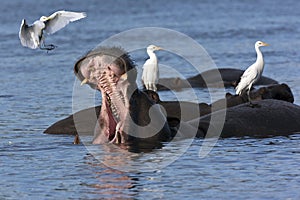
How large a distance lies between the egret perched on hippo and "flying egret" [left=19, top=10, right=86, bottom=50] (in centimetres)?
306

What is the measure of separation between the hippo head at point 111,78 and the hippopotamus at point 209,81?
26.4ft

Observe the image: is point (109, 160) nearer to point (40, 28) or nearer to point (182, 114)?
point (182, 114)

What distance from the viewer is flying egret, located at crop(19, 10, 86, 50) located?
41.0 feet

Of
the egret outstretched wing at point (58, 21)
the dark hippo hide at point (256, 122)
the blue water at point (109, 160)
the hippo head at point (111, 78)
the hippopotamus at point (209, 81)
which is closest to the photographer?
the blue water at point (109, 160)

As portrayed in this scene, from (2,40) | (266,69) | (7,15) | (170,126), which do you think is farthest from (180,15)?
(170,126)

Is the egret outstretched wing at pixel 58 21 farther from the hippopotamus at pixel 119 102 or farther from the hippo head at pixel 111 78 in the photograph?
the hippo head at pixel 111 78

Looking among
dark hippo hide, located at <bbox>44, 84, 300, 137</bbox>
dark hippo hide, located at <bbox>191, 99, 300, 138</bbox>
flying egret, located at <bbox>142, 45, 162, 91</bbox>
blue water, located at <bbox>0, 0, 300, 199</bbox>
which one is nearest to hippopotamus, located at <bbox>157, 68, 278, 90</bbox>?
flying egret, located at <bbox>142, 45, 162, 91</bbox>

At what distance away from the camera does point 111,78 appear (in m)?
8.45

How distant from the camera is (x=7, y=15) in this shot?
137ft

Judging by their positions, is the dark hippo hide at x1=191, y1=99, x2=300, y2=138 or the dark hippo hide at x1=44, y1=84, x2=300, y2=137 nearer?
the dark hippo hide at x1=191, y1=99, x2=300, y2=138

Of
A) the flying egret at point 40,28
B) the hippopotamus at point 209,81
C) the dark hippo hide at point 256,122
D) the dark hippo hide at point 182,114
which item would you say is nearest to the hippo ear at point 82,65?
the dark hippo hide at point 182,114

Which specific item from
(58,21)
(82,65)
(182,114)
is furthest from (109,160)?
(58,21)

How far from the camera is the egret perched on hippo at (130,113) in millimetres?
8430

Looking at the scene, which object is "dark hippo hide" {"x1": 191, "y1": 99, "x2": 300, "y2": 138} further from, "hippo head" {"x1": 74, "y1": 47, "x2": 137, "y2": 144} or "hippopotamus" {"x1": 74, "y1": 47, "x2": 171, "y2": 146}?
"hippo head" {"x1": 74, "y1": 47, "x2": 137, "y2": 144}
